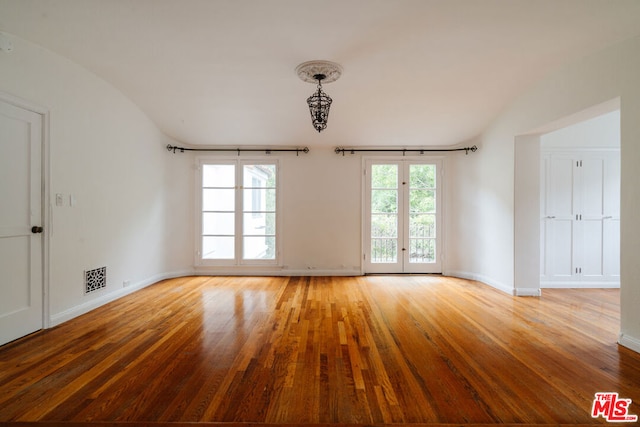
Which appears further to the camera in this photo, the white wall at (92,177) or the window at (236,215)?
the window at (236,215)

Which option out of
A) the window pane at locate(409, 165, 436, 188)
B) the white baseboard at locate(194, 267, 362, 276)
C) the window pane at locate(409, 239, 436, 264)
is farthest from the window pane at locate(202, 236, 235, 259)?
the window pane at locate(409, 165, 436, 188)

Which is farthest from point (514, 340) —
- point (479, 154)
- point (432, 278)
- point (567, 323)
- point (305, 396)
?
point (479, 154)

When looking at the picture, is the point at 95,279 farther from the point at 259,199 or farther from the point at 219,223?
the point at 259,199

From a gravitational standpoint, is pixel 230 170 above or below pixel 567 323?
above

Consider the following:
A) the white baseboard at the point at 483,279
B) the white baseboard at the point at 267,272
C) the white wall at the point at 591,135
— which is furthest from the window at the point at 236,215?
the white wall at the point at 591,135

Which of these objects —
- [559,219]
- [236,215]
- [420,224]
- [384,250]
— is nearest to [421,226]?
[420,224]

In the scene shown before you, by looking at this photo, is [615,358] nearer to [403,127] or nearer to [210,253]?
[403,127]

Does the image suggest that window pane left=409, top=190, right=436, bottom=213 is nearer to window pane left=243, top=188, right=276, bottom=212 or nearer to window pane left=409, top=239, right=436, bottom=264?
window pane left=409, top=239, right=436, bottom=264

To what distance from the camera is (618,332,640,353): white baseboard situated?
259 cm

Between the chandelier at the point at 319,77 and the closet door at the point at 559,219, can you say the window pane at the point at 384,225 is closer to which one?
the closet door at the point at 559,219

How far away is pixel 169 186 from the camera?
17.8 feet

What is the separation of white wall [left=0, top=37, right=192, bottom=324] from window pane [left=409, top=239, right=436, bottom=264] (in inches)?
171

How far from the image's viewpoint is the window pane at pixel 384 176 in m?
5.68

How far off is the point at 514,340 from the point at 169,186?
5312 millimetres
